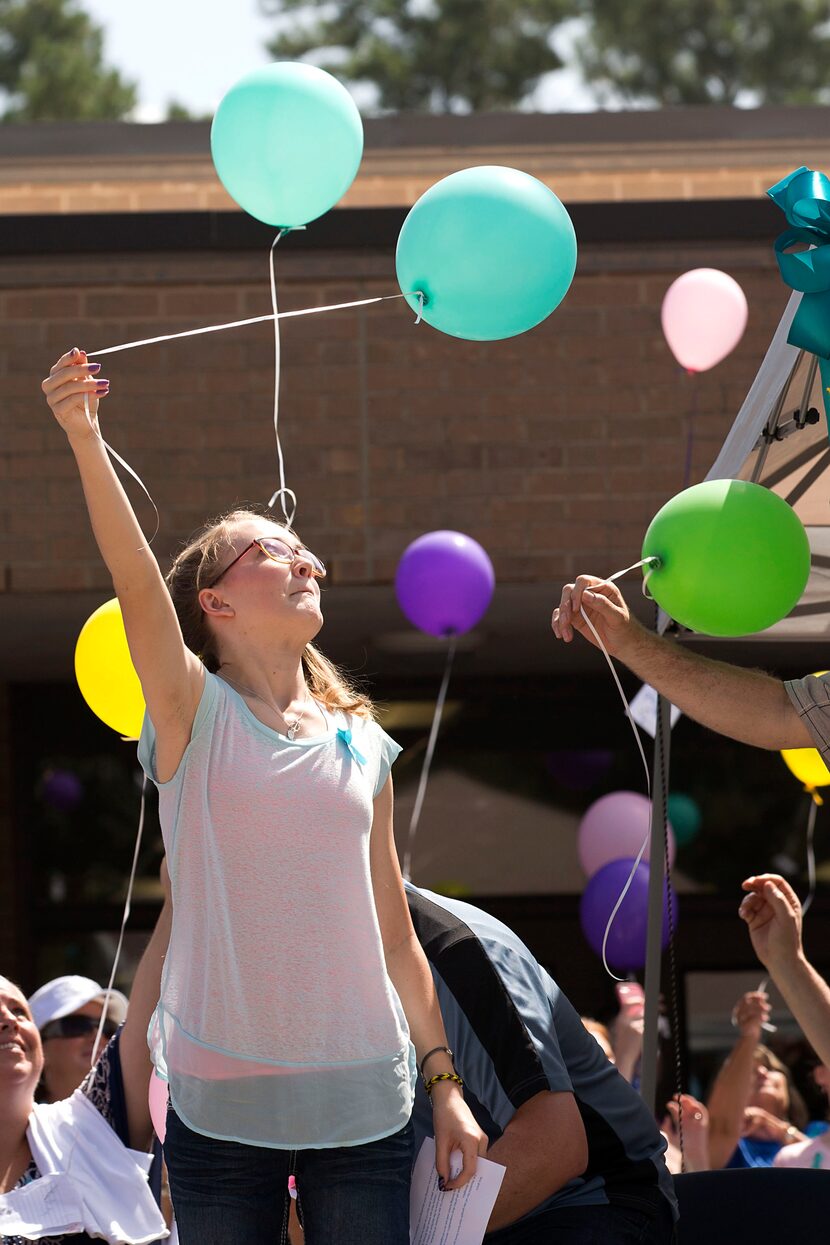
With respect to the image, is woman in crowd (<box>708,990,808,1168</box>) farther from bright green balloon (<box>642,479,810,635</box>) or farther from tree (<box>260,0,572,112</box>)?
tree (<box>260,0,572,112</box>)

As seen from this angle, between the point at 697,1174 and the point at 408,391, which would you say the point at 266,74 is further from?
the point at 408,391

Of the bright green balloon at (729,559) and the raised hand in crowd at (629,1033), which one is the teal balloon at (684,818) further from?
the bright green balloon at (729,559)

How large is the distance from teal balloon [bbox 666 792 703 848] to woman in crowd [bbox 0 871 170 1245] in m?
5.62

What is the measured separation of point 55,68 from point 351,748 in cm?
2812

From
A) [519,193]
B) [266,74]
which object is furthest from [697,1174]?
[266,74]

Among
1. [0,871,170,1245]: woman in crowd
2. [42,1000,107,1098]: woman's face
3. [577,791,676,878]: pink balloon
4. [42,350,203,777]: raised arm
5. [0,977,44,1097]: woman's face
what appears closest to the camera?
[42,350,203,777]: raised arm

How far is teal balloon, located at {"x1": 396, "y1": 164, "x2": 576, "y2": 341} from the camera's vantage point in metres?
3.12

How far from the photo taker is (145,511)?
719cm

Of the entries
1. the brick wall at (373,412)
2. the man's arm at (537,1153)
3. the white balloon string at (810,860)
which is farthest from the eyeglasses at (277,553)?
the white balloon string at (810,860)

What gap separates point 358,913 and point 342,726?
0.32 metres

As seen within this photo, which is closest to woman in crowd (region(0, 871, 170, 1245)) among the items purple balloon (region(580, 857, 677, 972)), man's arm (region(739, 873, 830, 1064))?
man's arm (region(739, 873, 830, 1064))

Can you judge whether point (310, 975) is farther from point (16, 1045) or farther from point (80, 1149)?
point (16, 1045)

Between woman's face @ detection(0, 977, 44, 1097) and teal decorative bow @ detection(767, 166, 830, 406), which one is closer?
teal decorative bow @ detection(767, 166, 830, 406)

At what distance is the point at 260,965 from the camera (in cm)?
235
